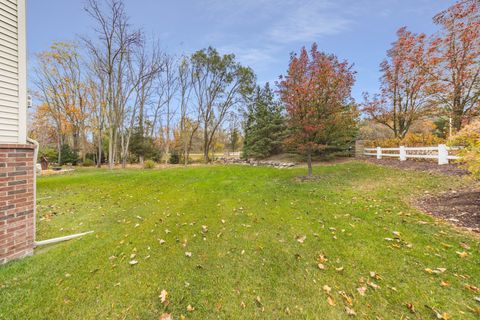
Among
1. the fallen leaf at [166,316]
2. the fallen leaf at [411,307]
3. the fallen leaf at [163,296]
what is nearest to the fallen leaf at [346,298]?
the fallen leaf at [411,307]

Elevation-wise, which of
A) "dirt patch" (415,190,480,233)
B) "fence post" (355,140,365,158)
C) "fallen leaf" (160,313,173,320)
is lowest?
"fallen leaf" (160,313,173,320)

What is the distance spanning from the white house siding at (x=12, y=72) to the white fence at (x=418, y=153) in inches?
349

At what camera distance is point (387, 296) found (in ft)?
6.62

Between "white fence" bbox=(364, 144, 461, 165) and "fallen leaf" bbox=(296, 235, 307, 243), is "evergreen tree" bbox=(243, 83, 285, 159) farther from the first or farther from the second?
"fallen leaf" bbox=(296, 235, 307, 243)

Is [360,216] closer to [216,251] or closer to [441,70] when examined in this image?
[216,251]

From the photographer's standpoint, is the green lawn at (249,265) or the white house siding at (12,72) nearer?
the green lawn at (249,265)

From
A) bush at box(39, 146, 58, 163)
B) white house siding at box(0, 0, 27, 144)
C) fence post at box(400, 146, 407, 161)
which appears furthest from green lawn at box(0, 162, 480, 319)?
bush at box(39, 146, 58, 163)

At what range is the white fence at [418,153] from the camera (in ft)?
24.5

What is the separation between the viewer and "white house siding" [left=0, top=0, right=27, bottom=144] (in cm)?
270

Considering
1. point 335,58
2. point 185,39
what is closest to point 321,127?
point 335,58

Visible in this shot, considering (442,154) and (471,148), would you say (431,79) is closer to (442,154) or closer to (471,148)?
(442,154)

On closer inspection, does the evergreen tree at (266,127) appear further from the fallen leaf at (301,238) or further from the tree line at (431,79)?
the fallen leaf at (301,238)

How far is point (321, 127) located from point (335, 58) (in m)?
3.02

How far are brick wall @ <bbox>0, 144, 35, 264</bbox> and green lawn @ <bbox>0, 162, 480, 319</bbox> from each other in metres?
0.26
